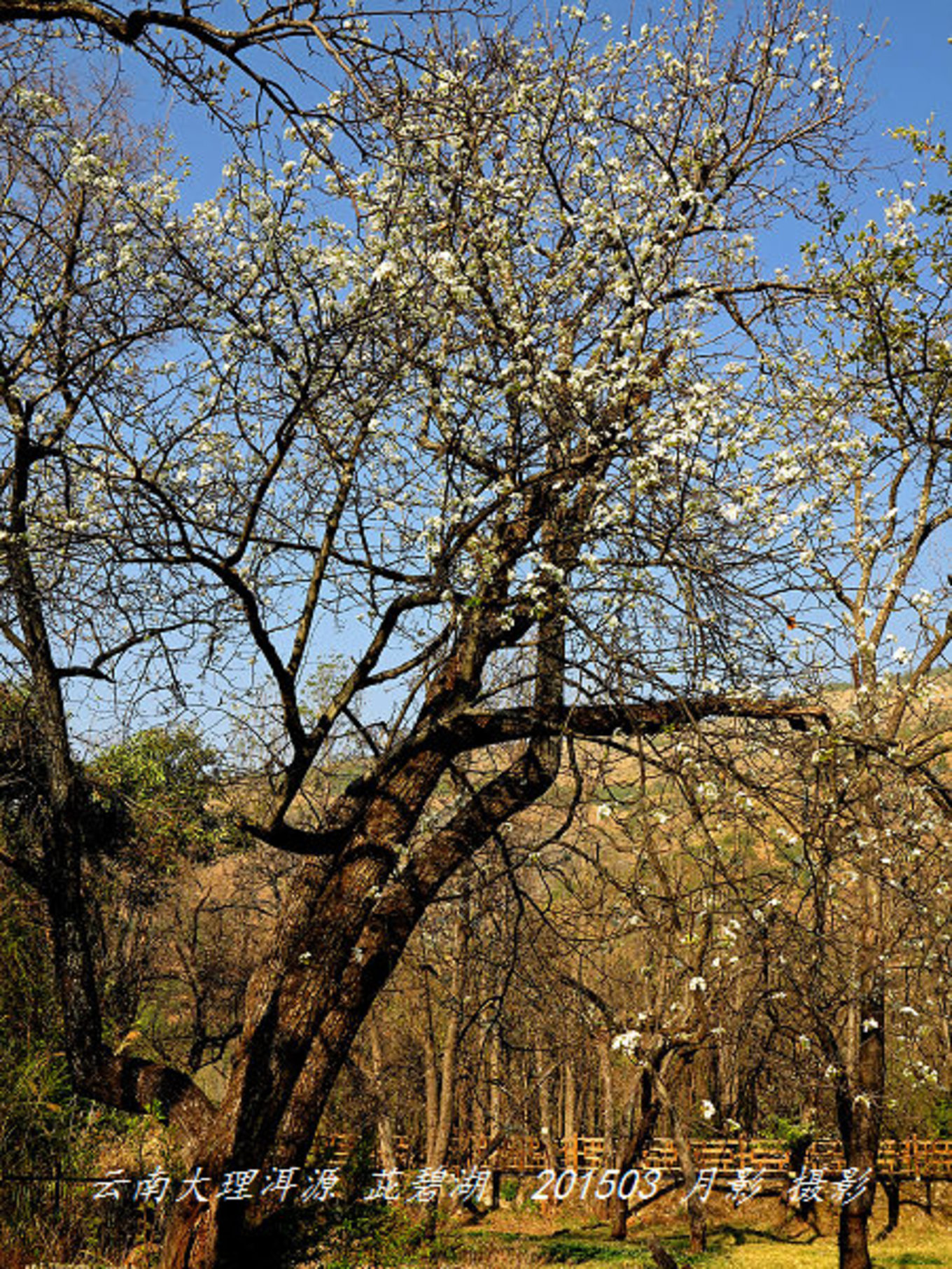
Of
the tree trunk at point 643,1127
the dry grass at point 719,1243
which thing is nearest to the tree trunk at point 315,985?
the dry grass at point 719,1243

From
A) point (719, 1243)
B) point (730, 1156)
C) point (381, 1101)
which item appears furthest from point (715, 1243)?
point (381, 1101)

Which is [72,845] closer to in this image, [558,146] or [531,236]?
[531,236]

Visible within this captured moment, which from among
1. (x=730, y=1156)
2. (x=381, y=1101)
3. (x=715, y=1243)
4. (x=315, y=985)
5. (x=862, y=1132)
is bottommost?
(x=715, y=1243)

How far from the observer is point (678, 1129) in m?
7.46

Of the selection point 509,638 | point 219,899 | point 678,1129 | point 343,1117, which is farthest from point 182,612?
point 343,1117

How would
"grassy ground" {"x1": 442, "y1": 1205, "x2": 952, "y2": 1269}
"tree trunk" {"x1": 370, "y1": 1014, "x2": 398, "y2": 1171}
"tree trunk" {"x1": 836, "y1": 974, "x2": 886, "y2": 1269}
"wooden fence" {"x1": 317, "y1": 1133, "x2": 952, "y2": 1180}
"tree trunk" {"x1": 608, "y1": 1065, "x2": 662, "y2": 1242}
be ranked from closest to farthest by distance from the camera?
1. "tree trunk" {"x1": 836, "y1": 974, "x2": 886, "y2": 1269}
2. "grassy ground" {"x1": 442, "y1": 1205, "x2": 952, "y2": 1269}
3. "tree trunk" {"x1": 608, "y1": 1065, "x2": 662, "y2": 1242}
4. "tree trunk" {"x1": 370, "y1": 1014, "x2": 398, "y2": 1171}
5. "wooden fence" {"x1": 317, "y1": 1133, "x2": 952, "y2": 1180}

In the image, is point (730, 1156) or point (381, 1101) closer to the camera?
point (381, 1101)

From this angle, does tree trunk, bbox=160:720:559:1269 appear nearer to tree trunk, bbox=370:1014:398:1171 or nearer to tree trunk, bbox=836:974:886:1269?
tree trunk, bbox=836:974:886:1269

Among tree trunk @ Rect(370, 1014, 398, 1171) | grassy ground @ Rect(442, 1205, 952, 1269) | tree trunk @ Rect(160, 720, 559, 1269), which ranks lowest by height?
grassy ground @ Rect(442, 1205, 952, 1269)

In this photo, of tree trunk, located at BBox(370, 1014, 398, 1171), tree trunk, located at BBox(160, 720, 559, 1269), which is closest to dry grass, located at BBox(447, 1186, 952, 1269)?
tree trunk, located at BBox(370, 1014, 398, 1171)

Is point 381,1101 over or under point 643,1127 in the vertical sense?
under

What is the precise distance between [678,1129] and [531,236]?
234 inches

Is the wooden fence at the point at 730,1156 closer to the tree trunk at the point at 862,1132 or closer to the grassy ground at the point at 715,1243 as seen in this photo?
the grassy ground at the point at 715,1243

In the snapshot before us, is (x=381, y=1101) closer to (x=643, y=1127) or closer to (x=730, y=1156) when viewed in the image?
(x=643, y=1127)
